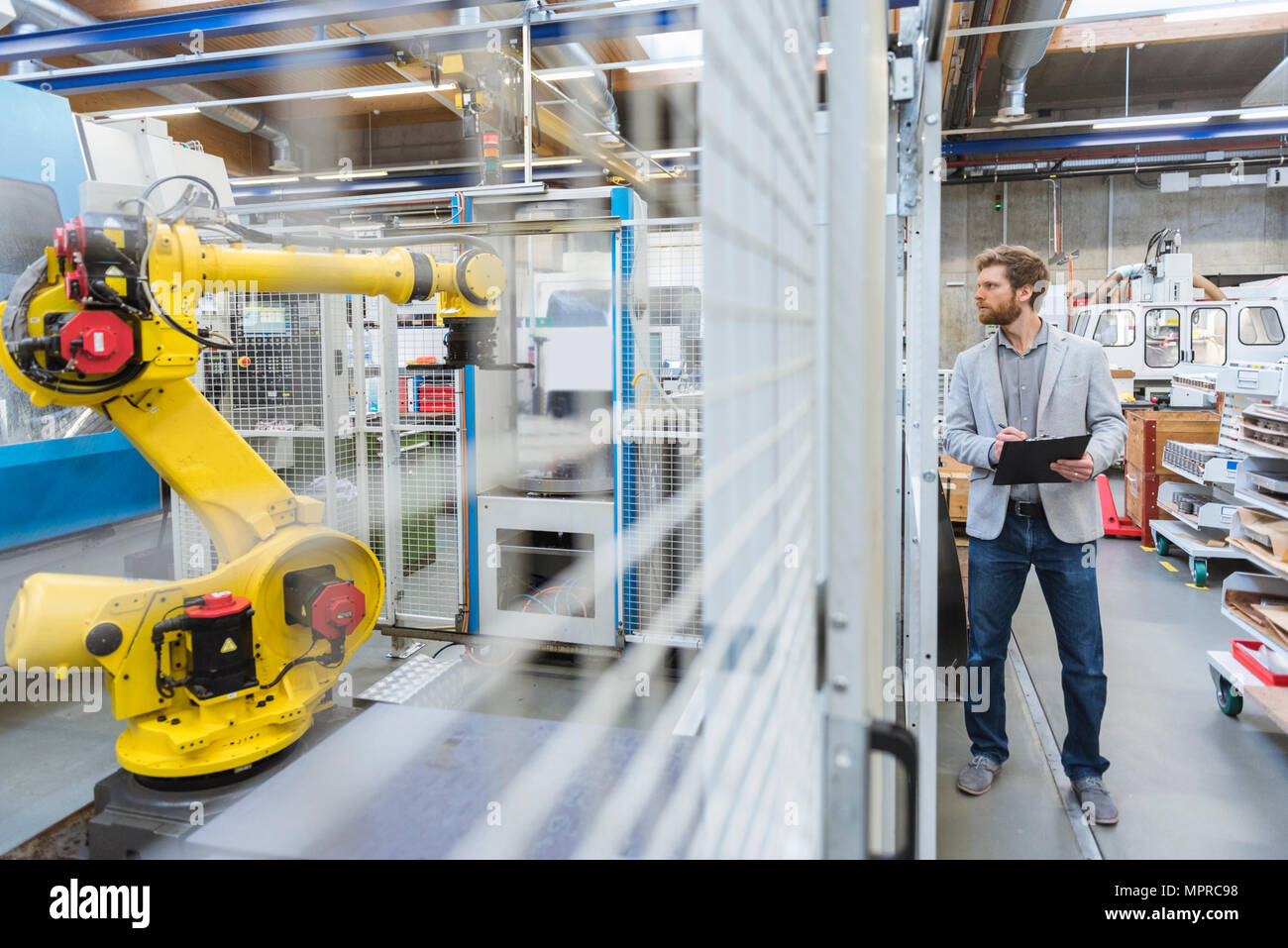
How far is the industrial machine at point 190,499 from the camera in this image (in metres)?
2.09

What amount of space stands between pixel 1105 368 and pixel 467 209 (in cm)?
292

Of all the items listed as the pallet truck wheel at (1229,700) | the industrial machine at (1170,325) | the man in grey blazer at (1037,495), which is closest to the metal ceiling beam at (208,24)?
the man in grey blazer at (1037,495)

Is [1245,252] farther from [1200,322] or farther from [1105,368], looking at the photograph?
[1105,368]

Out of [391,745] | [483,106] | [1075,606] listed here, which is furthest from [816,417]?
[483,106]

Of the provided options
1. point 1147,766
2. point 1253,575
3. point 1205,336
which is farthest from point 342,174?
point 1147,766

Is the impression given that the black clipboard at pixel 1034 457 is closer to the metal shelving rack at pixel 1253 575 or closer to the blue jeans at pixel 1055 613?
the blue jeans at pixel 1055 613

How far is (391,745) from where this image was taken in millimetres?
2357

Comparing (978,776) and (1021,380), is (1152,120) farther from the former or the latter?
(978,776)

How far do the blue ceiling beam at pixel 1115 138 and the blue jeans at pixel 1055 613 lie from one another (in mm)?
8169

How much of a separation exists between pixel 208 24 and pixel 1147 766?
536cm

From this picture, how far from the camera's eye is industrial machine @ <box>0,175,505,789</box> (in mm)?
2094

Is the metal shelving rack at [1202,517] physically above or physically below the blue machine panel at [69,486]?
below

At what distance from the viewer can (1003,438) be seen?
2629 millimetres

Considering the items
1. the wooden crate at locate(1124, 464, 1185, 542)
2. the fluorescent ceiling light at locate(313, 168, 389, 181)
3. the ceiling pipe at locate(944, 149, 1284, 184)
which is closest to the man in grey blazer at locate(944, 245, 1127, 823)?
the wooden crate at locate(1124, 464, 1185, 542)
